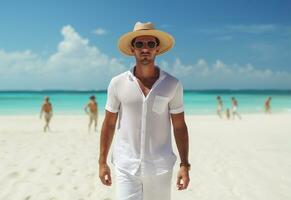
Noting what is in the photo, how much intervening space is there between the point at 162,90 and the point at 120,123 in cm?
43

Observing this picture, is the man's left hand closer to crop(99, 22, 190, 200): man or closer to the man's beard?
crop(99, 22, 190, 200): man

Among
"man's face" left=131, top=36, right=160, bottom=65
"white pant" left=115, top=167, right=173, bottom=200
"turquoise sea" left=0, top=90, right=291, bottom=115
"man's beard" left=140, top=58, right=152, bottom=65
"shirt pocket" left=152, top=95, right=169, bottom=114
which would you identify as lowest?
"turquoise sea" left=0, top=90, right=291, bottom=115

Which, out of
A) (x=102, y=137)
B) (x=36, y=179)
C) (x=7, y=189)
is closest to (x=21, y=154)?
(x=36, y=179)

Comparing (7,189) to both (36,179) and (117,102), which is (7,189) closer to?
(36,179)

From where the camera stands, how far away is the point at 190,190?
20.4ft

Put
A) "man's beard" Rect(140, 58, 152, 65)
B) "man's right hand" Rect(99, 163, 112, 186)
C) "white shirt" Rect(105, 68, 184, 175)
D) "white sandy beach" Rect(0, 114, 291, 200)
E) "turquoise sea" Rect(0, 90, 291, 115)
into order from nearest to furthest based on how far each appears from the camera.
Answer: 1. "white shirt" Rect(105, 68, 184, 175)
2. "man's beard" Rect(140, 58, 152, 65)
3. "man's right hand" Rect(99, 163, 112, 186)
4. "white sandy beach" Rect(0, 114, 291, 200)
5. "turquoise sea" Rect(0, 90, 291, 115)

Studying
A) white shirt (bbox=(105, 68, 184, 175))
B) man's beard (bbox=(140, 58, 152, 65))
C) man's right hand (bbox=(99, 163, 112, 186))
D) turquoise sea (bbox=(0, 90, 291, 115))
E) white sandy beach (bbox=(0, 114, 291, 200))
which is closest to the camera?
white shirt (bbox=(105, 68, 184, 175))

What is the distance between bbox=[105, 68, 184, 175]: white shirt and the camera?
9.20ft

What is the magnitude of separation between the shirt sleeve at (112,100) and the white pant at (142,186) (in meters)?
0.48

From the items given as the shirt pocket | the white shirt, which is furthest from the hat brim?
the shirt pocket

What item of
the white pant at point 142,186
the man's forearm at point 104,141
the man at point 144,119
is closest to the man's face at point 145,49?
the man at point 144,119

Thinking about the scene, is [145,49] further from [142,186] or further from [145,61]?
[142,186]

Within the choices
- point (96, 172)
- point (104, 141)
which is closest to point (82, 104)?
point (96, 172)

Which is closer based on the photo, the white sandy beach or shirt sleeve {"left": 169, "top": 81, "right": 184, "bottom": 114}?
shirt sleeve {"left": 169, "top": 81, "right": 184, "bottom": 114}
